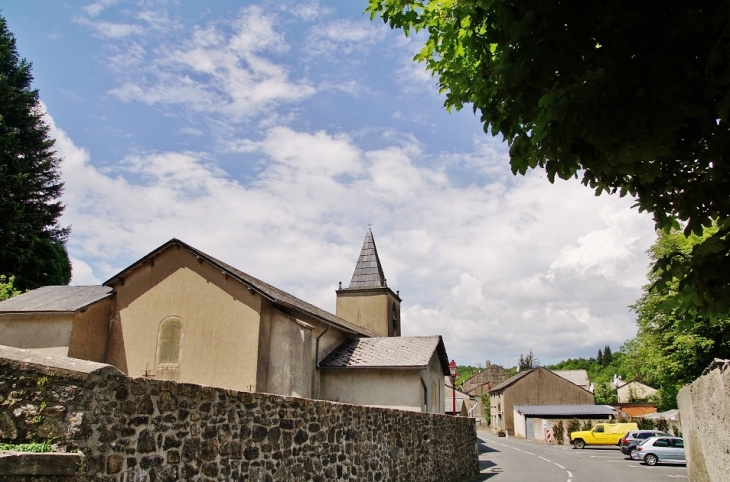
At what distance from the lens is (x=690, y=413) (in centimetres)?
831

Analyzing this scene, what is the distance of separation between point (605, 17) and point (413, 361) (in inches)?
789

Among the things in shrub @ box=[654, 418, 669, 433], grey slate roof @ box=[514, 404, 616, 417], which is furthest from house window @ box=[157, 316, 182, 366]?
grey slate roof @ box=[514, 404, 616, 417]

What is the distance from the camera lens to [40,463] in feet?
13.3

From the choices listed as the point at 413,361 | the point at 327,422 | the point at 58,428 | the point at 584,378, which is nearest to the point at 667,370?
the point at 413,361

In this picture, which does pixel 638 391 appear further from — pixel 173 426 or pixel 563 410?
pixel 173 426

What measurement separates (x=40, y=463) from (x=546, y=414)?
196 feet

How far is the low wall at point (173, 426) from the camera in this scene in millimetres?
4379

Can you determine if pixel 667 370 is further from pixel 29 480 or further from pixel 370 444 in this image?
pixel 29 480

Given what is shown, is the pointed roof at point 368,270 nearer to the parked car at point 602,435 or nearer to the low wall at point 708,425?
the parked car at point 602,435

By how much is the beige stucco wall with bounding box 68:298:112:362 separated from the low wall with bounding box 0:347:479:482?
14.8 m

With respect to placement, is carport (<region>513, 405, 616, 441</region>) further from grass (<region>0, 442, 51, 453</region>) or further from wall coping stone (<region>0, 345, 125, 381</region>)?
grass (<region>0, 442, 51, 453</region>)

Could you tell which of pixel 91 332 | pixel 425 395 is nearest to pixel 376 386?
pixel 425 395

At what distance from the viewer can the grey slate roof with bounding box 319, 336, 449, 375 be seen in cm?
2247

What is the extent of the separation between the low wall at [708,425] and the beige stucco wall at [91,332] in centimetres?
2019
